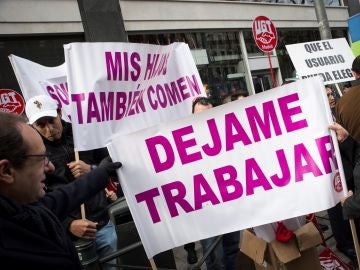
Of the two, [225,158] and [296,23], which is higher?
[296,23]

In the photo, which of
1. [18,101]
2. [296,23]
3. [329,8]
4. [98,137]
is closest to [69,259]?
[98,137]

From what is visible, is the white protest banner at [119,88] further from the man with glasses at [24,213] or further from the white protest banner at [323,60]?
the white protest banner at [323,60]

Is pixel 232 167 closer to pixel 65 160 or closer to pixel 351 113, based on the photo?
pixel 351 113

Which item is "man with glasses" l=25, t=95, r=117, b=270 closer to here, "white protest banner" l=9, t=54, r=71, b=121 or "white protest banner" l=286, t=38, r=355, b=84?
"white protest banner" l=9, t=54, r=71, b=121

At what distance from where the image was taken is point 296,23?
15414 mm

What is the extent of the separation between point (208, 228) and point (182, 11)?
403 inches

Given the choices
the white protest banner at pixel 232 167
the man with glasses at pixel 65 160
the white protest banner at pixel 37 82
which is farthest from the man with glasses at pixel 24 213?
the white protest banner at pixel 37 82

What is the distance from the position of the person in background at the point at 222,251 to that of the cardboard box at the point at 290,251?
678 millimetres

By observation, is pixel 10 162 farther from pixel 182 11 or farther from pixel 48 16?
pixel 182 11

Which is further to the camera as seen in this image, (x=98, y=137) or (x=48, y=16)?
(x=48, y=16)

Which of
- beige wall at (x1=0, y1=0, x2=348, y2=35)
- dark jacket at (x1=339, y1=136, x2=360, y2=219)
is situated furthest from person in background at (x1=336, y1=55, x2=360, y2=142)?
beige wall at (x1=0, y1=0, x2=348, y2=35)

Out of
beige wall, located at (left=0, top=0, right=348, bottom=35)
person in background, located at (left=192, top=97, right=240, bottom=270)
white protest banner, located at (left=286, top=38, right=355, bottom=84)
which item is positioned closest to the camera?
person in background, located at (left=192, top=97, right=240, bottom=270)

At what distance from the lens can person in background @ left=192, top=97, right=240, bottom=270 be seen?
3547 millimetres

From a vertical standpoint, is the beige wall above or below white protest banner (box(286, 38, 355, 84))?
above
